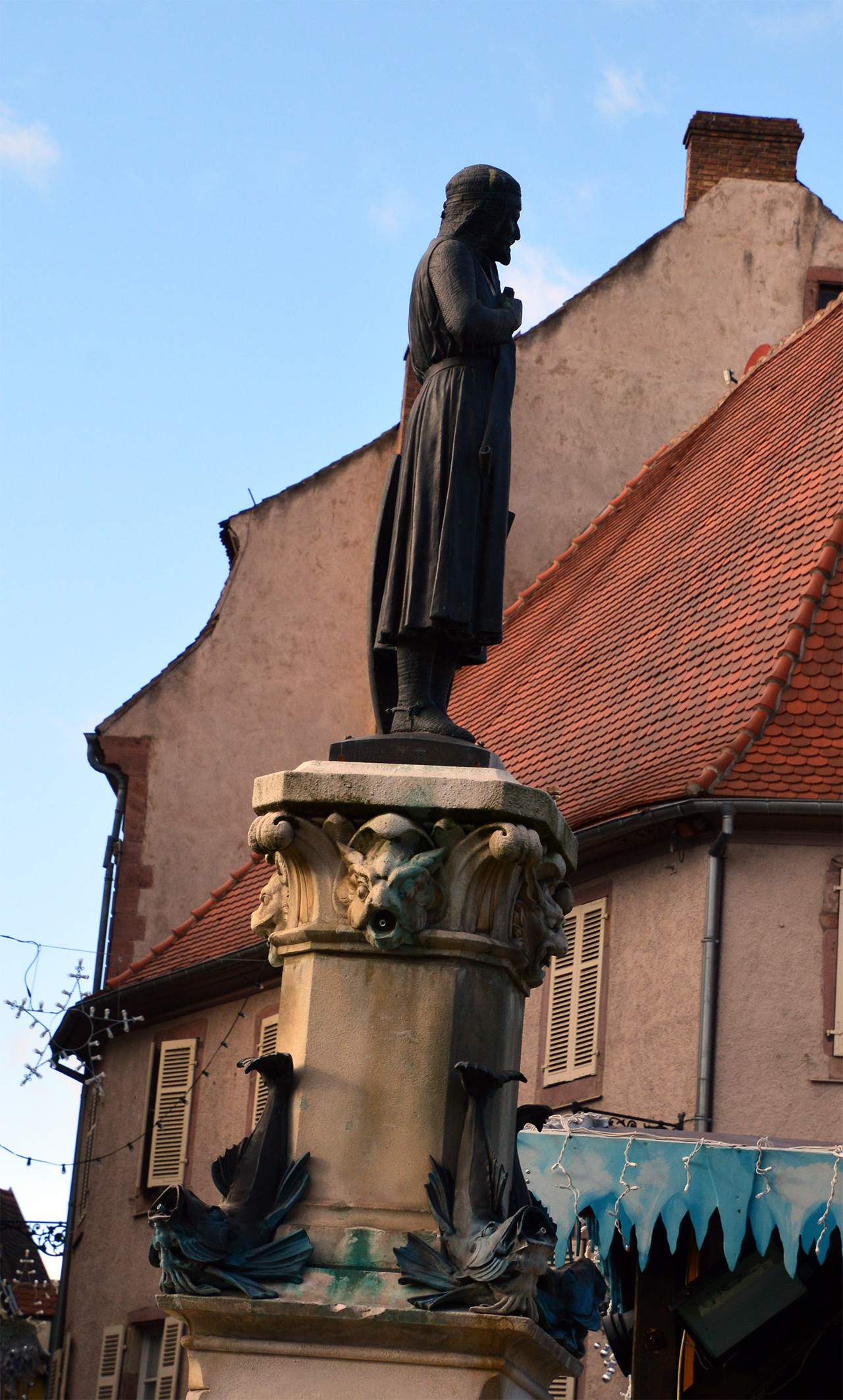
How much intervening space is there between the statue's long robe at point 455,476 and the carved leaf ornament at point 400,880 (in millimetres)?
788

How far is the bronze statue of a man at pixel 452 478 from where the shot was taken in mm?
5988

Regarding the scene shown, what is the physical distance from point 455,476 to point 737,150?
18.5 m

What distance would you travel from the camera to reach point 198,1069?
20.1 meters

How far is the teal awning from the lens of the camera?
10969 mm

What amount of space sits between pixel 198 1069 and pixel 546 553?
6412 mm

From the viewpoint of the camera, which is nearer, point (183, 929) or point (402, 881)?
point (402, 881)

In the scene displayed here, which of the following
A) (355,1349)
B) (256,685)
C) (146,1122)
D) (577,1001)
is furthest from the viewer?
(256,685)

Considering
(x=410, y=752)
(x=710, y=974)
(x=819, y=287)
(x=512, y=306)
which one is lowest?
(x=410, y=752)

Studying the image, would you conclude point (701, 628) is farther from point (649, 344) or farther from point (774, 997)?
point (649, 344)

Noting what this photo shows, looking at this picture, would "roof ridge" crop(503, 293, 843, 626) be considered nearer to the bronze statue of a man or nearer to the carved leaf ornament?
the bronze statue of a man

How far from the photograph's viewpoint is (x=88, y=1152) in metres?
21.5

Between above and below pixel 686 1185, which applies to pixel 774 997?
above

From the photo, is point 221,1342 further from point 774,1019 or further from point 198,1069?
point 198,1069

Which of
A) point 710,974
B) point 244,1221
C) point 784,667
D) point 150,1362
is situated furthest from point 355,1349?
point 150,1362
